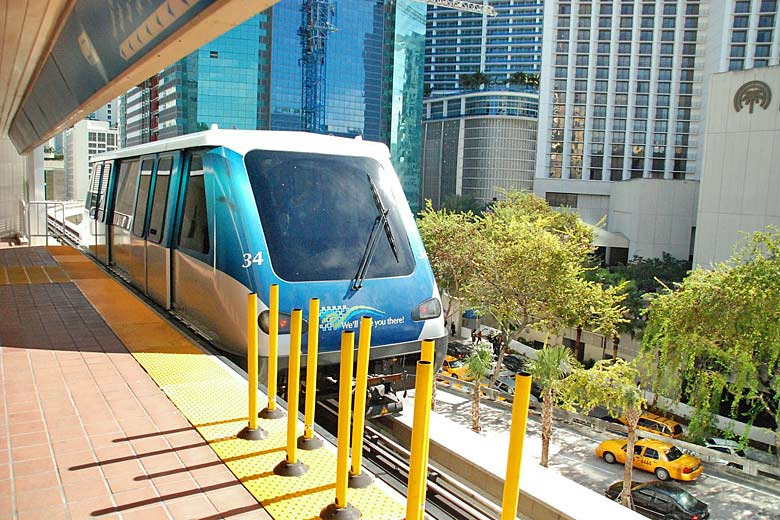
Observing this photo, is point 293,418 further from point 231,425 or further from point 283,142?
point 283,142

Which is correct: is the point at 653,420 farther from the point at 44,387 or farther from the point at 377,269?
the point at 44,387

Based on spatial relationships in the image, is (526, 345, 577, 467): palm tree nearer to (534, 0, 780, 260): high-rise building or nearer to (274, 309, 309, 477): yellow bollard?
(274, 309, 309, 477): yellow bollard

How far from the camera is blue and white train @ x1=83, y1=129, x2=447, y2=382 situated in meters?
5.53

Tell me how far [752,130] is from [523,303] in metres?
19.8

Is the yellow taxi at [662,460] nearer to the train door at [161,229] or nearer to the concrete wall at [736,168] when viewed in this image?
the train door at [161,229]

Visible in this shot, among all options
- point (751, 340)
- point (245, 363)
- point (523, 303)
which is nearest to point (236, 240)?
point (245, 363)

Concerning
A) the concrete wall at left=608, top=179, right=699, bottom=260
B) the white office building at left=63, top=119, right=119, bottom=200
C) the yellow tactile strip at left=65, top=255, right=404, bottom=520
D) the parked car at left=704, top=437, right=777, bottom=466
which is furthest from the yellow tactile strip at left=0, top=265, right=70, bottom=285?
the concrete wall at left=608, top=179, right=699, bottom=260

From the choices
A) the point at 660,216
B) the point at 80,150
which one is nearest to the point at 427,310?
the point at 660,216

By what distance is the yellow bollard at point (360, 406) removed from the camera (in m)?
3.25

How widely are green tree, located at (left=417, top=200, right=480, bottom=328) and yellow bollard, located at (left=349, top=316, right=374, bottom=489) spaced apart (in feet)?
82.4

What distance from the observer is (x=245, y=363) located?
5.84 m

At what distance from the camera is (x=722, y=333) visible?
59.2 feet

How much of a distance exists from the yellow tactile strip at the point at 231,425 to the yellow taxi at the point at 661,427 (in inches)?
799

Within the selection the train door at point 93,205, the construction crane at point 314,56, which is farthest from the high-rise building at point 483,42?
the train door at point 93,205
